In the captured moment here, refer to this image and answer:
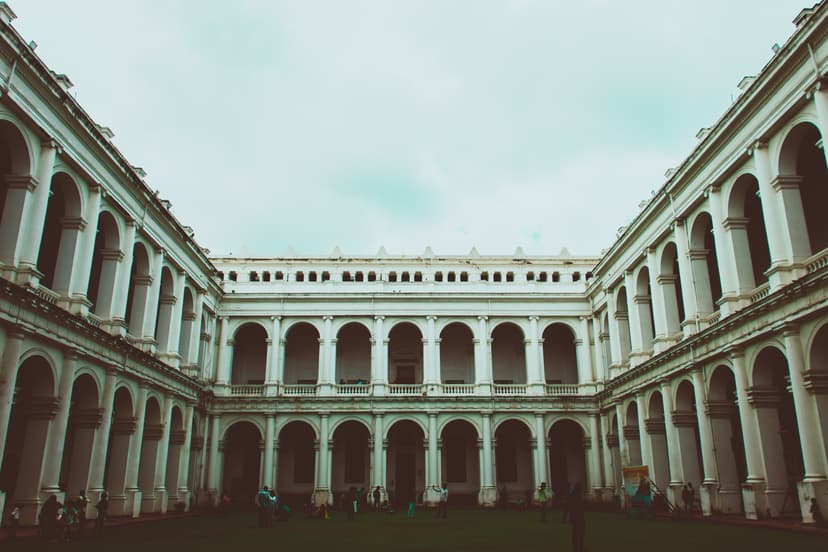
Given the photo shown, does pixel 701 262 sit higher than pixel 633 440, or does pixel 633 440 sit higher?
pixel 701 262

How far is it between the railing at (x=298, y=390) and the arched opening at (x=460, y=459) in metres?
8.07

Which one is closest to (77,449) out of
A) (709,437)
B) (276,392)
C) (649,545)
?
(276,392)

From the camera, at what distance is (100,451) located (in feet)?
75.9

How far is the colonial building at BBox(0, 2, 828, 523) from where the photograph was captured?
1906 cm

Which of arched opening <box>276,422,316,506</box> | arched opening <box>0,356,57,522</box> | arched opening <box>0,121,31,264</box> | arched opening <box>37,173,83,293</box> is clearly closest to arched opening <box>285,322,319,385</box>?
arched opening <box>276,422,316,506</box>

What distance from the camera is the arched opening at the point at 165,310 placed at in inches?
1195

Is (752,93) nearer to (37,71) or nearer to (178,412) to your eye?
(37,71)

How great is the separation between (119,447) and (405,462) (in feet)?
59.2

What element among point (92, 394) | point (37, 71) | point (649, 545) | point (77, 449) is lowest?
point (649, 545)

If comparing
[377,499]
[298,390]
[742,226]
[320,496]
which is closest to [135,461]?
[320,496]

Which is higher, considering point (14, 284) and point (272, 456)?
point (14, 284)

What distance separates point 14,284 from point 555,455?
103 feet

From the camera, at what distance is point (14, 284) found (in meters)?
17.4

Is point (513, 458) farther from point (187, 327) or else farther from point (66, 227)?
point (66, 227)
